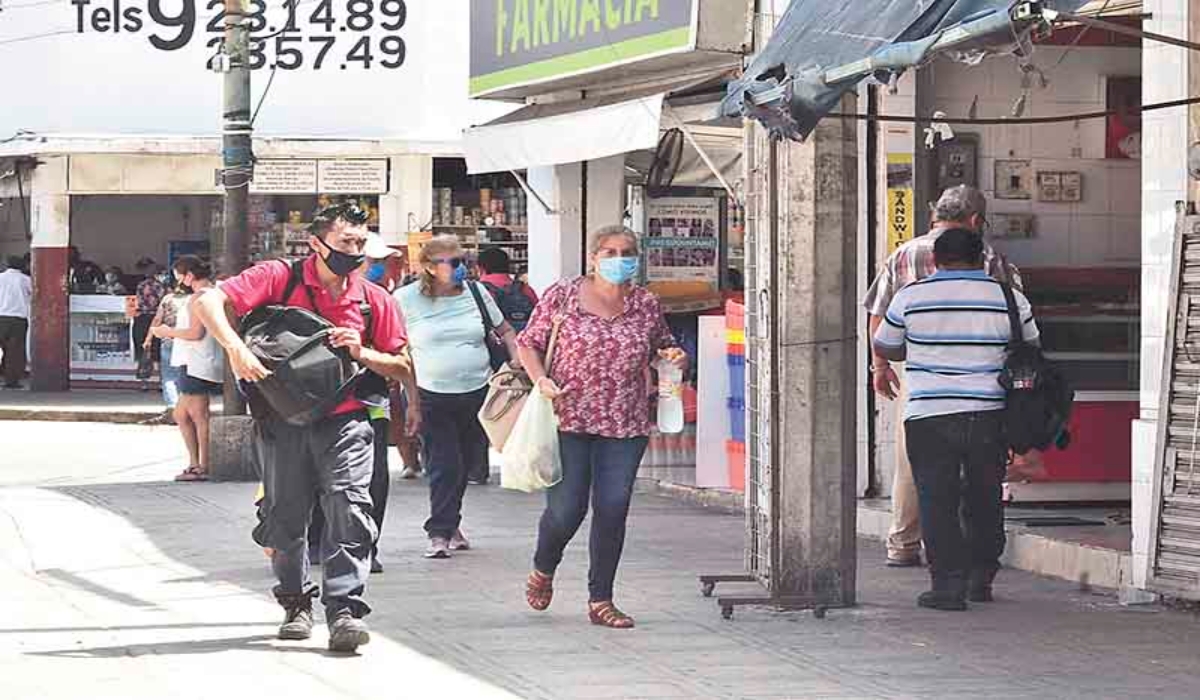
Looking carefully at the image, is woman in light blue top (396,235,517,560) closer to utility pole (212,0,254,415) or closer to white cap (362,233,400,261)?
white cap (362,233,400,261)

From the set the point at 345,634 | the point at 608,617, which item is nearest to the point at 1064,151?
the point at 608,617

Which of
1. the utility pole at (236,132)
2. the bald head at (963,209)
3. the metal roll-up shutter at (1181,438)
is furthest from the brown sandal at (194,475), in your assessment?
the metal roll-up shutter at (1181,438)

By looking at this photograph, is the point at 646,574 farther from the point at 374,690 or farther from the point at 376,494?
the point at 374,690

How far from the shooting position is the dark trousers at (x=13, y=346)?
2830 centimetres

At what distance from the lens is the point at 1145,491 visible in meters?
9.92

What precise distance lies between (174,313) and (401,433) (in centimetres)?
288

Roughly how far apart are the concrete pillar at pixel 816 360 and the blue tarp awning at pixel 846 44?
62 cm

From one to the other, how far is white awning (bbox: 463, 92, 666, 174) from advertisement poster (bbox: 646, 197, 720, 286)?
1.08 meters

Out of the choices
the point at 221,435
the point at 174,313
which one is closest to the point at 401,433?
the point at 221,435

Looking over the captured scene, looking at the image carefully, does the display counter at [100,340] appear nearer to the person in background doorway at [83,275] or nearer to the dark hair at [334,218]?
the person in background doorway at [83,275]

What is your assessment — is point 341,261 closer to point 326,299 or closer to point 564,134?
point 326,299

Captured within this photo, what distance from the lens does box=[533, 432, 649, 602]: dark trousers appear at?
9336 millimetres

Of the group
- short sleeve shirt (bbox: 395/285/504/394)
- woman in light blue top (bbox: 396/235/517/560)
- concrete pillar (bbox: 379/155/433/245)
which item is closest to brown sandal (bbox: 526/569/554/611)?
woman in light blue top (bbox: 396/235/517/560)

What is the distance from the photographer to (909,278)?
1055 cm
